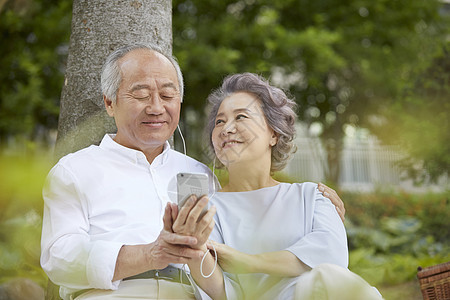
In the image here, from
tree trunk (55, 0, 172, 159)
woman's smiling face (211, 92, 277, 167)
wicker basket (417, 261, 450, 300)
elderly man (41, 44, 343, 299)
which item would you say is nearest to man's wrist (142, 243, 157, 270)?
elderly man (41, 44, 343, 299)

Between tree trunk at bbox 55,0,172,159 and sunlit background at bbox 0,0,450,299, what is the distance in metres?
0.56

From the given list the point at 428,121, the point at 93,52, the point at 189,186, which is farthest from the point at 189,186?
the point at 428,121

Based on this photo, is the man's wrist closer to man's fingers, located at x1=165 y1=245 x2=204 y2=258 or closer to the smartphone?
man's fingers, located at x1=165 y1=245 x2=204 y2=258

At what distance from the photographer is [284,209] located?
2.10 m

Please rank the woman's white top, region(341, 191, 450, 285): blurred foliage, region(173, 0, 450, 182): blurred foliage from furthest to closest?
region(173, 0, 450, 182): blurred foliage, region(341, 191, 450, 285): blurred foliage, the woman's white top

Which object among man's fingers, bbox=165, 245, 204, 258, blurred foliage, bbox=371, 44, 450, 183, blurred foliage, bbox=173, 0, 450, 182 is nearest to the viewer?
man's fingers, bbox=165, 245, 204, 258

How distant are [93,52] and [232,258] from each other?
1.38m

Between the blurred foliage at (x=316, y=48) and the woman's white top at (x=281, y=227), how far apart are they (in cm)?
601

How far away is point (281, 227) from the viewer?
2064mm

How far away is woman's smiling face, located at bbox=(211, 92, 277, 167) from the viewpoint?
2146 millimetres

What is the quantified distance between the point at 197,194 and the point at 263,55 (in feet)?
32.0

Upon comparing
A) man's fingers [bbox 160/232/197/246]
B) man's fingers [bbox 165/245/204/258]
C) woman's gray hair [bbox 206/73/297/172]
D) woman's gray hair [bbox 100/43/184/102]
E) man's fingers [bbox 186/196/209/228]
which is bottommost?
man's fingers [bbox 165/245/204/258]

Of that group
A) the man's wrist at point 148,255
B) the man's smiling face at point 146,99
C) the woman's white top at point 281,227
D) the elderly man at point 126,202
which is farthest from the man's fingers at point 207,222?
the man's smiling face at point 146,99

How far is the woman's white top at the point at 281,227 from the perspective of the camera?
197 cm
